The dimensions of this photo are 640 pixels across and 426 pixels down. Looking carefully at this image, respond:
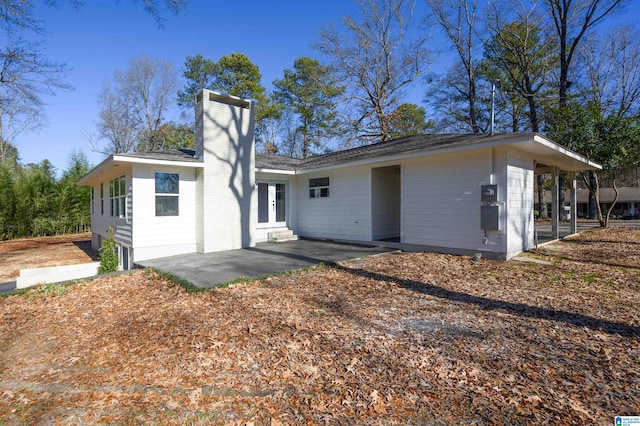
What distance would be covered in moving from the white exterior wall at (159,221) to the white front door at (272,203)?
272cm

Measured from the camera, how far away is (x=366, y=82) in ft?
67.3

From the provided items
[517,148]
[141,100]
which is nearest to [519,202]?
[517,148]

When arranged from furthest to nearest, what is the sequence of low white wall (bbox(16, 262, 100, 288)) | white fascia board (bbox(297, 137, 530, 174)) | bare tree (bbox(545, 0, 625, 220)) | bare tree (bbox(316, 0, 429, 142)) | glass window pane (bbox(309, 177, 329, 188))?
bare tree (bbox(316, 0, 429, 142)), bare tree (bbox(545, 0, 625, 220)), glass window pane (bbox(309, 177, 329, 188)), white fascia board (bbox(297, 137, 530, 174)), low white wall (bbox(16, 262, 100, 288))

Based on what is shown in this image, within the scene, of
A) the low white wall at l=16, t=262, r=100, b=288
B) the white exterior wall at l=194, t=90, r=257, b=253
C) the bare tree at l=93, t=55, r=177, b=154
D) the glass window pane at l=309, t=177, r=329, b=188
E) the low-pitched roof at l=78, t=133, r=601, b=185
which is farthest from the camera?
the bare tree at l=93, t=55, r=177, b=154

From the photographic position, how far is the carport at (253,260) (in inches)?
254

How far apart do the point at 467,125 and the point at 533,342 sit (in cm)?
2231

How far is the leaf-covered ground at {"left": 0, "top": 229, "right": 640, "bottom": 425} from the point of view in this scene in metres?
2.45

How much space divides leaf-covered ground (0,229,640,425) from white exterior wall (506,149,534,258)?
Answer: 216 cm

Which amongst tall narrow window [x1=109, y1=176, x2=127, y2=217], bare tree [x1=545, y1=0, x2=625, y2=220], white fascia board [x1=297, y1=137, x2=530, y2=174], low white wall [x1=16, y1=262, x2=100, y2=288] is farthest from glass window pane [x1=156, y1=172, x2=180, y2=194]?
bare tree [x1=545, y1=0, x2=625, y2=220]

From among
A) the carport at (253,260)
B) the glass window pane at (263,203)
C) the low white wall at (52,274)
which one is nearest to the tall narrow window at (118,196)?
the low white wall at (52,274)

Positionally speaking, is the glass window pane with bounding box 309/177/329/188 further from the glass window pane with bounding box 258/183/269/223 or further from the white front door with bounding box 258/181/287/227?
the glass window pane with bounding box 258/183/269/223

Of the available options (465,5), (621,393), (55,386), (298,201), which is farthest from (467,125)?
(55,386)

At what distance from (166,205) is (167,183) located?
2.08 ft

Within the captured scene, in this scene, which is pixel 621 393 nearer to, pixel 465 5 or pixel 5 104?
pixel 5 104
